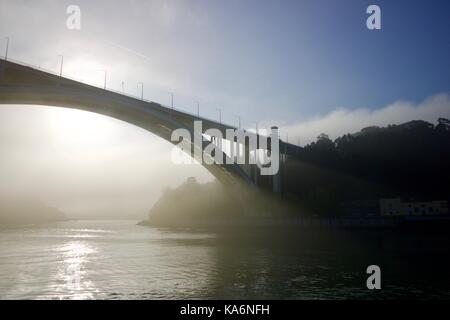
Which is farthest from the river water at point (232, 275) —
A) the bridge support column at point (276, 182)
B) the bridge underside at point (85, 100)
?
the bridge support column at point (276, 182)

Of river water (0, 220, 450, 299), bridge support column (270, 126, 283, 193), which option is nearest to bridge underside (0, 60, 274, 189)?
bridge support column (270, 126, 283, 193)

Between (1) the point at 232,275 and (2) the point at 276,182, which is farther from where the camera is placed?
(2) the point at 276,182

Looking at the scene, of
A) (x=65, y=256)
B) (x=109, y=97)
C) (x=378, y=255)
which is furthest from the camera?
(x=109, y=97)

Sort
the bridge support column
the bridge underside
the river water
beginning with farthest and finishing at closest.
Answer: the bridge support column < the bridge underside < the river water

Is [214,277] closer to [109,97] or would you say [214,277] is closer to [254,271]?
[254,271]

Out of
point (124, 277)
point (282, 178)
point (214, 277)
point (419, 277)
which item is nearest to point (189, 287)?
point (214, 277)

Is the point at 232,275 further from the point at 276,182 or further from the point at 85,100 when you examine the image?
the point at 276,182

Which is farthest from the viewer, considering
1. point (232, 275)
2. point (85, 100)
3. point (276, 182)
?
point (276, 182)

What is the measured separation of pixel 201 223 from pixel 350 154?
29.1m

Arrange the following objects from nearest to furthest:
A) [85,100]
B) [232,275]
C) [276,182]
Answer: [232,275], [85,100], [276,182]

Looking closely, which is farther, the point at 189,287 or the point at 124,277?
the point at 124,277

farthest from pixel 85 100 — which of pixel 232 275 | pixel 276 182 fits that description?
pixel 276 182

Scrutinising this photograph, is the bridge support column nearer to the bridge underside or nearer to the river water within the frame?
the bridge underside
